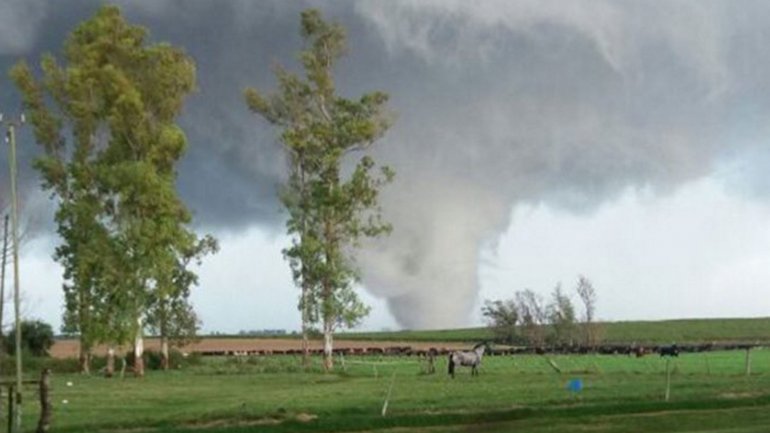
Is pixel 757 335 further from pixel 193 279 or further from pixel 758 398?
pixel 758 398

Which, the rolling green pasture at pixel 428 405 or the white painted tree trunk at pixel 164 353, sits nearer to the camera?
the rolling green pasture at pixel 428 405

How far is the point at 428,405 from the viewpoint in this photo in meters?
42.4

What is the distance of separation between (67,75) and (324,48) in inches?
770

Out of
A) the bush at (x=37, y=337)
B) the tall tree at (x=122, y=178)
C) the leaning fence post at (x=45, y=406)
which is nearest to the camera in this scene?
the leaning fence post at (x=45, y=406)

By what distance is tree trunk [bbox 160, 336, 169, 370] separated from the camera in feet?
306

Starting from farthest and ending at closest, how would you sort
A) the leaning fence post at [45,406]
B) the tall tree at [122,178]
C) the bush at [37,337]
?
the bush at [37,337]
the tall tree at [122,178]
the leaning fence post at [45,406]

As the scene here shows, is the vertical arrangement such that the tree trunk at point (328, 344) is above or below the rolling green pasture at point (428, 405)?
above

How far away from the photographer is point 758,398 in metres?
43.9

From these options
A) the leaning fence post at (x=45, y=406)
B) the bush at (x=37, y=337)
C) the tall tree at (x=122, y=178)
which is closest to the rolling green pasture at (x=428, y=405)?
the leaning fence post at (x=45, y=406)

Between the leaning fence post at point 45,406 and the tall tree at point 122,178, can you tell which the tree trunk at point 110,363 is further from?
the leaning fence post at point 45,406

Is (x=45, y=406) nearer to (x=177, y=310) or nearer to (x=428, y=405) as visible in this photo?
(x=428, y=405)

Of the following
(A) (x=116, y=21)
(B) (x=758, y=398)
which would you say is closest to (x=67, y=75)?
(A) (x=116, y=21)

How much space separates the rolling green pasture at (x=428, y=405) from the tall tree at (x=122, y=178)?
51.8 feet

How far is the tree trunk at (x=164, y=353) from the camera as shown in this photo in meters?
93.4
